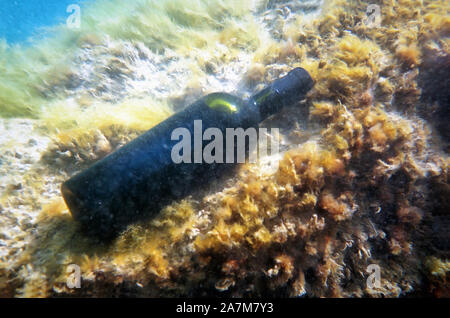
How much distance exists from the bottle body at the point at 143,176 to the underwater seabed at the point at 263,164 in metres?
0.15

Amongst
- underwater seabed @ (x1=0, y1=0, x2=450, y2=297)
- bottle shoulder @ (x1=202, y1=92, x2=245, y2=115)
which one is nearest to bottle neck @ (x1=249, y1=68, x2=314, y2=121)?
bottle shoulder @ (x1=202, y1=92, x2=245, y2=115)

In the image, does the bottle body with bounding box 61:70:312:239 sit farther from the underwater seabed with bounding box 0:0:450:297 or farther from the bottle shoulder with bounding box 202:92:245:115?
the underwater seabed with bounding box 0:0:450:297

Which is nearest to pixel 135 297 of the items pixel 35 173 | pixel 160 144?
pixel 160 144

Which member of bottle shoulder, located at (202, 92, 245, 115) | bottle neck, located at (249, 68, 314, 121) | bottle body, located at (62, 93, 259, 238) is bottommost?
bottle body, located at (62, 93, 259, 238)

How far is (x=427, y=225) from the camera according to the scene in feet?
7.74

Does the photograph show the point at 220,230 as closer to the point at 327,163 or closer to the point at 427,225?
the point at 327,163

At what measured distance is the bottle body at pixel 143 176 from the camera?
1.63m

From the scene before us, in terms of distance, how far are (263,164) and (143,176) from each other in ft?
4.17

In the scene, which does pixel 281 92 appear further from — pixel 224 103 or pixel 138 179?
pixel 138 179

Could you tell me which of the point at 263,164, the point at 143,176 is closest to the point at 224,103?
the point at 263,164

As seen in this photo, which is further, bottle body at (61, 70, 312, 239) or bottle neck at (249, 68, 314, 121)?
bottle neck at (249, 68, 314, 121)

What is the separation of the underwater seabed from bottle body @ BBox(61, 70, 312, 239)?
0.15 metres

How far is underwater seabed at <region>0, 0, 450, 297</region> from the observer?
1634mm

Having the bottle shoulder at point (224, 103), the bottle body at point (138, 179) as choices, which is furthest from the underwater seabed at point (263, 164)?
the bottle shoulder at point (224, 103)
